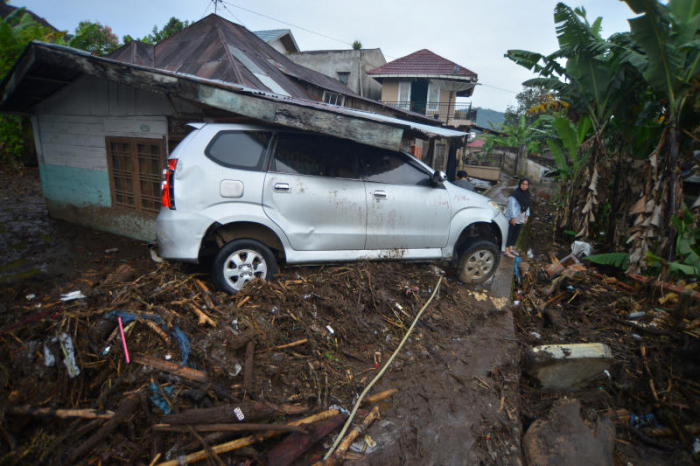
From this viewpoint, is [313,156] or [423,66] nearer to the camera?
[313,156]

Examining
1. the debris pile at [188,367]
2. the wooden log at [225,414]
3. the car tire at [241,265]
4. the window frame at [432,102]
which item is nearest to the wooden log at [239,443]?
the debris pile at [188,367]

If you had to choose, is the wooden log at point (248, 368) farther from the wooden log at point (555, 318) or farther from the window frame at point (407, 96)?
the window frame at point (407, 96)

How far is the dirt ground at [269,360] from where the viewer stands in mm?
2427

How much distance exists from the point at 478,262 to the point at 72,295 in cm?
483

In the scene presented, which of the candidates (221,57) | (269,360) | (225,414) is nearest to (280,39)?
(221,57)

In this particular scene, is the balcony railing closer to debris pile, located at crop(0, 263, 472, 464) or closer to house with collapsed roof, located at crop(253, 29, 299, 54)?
house with collapsed roof, located at crop(253, 29, 299, 54)

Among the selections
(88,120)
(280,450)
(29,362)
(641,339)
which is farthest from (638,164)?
(88,120)

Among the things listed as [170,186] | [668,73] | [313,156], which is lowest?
[170,186]

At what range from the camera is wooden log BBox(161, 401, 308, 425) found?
2406 millimetres

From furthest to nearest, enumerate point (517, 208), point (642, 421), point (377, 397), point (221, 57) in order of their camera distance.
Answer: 1. point (221, 57)
2. point (517, 208)
3. point (642, 421)
4. point (377, 397)

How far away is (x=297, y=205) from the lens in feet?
13.3

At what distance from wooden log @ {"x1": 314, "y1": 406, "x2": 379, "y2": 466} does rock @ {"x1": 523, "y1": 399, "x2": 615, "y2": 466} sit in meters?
1.23

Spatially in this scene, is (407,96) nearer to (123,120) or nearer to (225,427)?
(123,120)

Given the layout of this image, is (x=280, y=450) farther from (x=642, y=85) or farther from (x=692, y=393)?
(x=642, y=85)
